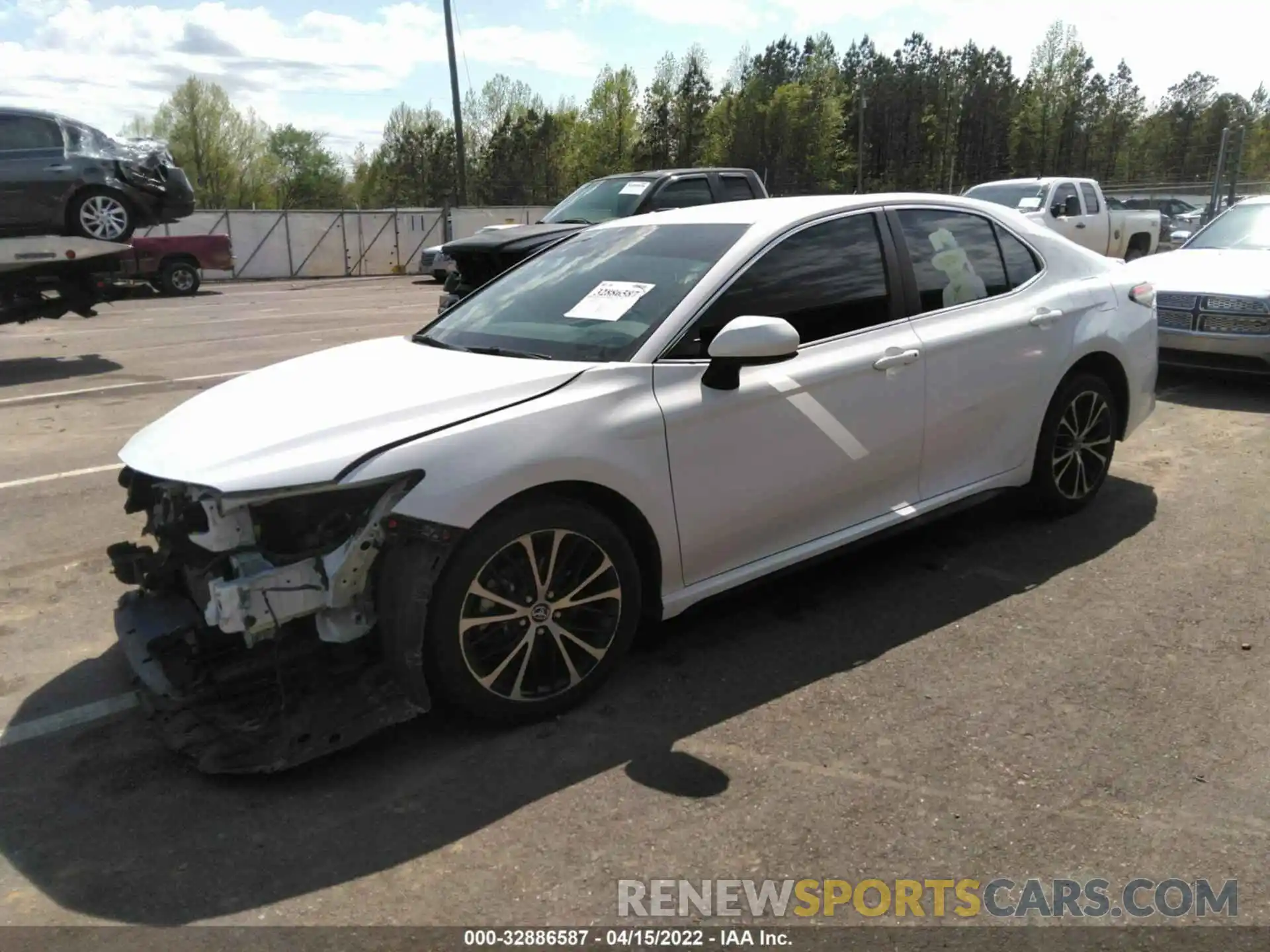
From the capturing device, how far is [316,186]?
278 ft

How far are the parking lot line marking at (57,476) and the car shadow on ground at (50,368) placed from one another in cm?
449

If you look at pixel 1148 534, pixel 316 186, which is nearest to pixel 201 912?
pixel 1148 534

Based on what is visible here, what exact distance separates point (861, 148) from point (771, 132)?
411 inches

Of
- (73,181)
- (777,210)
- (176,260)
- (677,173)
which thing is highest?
(73,181)

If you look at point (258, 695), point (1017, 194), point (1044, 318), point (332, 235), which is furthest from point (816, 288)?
point (332, 235)

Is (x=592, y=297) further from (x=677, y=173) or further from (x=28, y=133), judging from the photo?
(x=28, y=133)

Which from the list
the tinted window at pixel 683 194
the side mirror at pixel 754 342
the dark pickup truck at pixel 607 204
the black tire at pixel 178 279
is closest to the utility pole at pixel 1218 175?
the dark pickup truck at pixel 607 204

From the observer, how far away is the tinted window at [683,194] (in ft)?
37.3

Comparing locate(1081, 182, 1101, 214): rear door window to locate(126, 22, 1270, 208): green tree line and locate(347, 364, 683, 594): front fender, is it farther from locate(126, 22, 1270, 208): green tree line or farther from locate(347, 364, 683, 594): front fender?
locate(126, 22, 1270, 208): green tree line

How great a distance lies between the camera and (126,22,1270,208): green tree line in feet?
214

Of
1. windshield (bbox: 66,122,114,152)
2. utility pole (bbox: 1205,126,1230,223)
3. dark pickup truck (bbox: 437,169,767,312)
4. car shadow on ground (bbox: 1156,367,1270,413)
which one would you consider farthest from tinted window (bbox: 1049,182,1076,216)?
windshield (bbox: 66,122,114,152)

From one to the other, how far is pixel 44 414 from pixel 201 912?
741 centimetres

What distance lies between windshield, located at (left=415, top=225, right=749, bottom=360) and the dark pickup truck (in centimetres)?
459

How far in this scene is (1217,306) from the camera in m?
8.18
